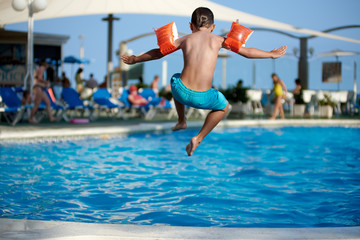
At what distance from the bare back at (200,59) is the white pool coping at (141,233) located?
4.14 ft

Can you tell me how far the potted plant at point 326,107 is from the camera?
52.6 ft

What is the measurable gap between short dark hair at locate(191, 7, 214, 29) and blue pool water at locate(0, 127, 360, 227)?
1.60 metres

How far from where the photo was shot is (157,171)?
20.3ft

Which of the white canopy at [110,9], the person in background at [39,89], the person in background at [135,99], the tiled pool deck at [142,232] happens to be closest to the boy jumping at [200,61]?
the tiled pool deck at [142,232]

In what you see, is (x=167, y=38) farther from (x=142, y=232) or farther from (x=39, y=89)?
(x=39, y=89)

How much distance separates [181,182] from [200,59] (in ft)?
8.01

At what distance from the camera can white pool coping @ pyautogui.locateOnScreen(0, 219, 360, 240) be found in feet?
7.41

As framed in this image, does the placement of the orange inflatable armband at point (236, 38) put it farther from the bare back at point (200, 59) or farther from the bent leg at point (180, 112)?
the bent leg at point (180, 112)

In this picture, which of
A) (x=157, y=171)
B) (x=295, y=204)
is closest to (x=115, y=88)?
(x=157, y=171)

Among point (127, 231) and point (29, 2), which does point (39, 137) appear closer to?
point (29, 2)

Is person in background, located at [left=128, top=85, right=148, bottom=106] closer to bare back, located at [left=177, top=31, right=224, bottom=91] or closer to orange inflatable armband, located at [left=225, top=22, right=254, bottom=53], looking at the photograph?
bare back, located at [left=177, top=31, right=224, bottom=91]

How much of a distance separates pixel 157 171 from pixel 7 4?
824 cm

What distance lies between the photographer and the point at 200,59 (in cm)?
335

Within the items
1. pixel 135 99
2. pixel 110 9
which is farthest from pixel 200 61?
pixel 135 99
